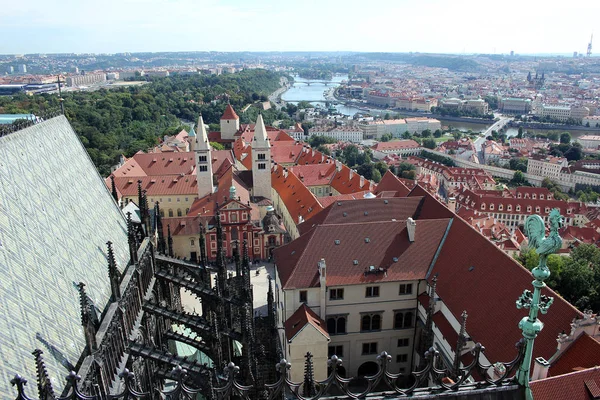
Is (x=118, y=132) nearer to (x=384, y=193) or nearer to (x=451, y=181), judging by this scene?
(x=451, y=181)

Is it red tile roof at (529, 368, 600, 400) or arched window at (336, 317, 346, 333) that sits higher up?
red tile roof at (529, 368, 600, 400)

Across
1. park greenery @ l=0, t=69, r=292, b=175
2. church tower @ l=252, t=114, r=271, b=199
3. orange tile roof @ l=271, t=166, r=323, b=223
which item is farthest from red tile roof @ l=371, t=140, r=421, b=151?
church tower @ l=252, t=114, r=271, b=199

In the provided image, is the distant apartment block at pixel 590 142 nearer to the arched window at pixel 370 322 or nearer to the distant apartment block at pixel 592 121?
the distant apartment block at pixel 592 121

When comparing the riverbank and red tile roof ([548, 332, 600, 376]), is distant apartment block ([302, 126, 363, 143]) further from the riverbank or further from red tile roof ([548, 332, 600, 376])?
red tile roof ([548, 332, 600, 376])

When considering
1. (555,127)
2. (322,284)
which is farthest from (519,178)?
(555,127)

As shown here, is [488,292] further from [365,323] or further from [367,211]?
[367,211]
